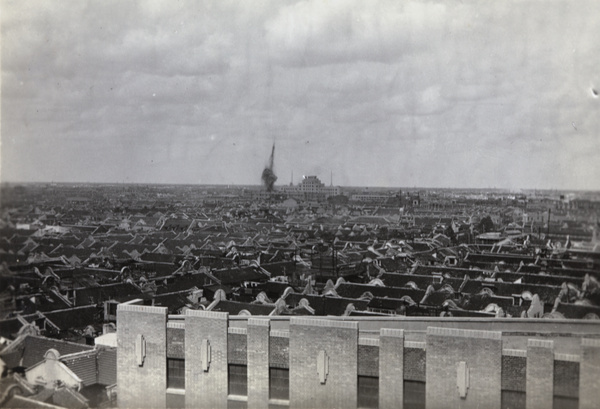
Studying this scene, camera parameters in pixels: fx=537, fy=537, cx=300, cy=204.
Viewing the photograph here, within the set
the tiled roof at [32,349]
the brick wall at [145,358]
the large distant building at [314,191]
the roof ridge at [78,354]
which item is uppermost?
the large distant building at [314,191]

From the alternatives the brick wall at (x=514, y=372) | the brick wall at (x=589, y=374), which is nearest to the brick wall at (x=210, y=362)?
the brick wall at (x=514, y=372)

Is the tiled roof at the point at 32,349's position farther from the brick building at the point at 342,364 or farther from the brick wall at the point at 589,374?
the brick wall at the point at 589,374

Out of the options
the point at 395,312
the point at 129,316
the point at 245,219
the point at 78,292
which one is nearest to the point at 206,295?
the point at 78,292

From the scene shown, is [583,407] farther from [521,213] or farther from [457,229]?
[457,229]

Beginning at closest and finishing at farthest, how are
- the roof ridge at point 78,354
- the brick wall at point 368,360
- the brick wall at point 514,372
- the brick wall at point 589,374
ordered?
the brick wall at point 589,374 → the brick wall at point 514,372 → the brick wall at point 368,360 → the roof ridge at point 78,354

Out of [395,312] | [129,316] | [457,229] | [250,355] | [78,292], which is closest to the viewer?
[250,355]

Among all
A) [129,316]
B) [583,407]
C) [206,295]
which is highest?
[129,316]
